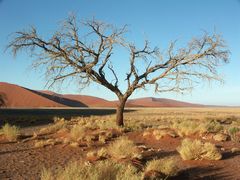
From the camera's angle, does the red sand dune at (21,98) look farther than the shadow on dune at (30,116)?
Yes

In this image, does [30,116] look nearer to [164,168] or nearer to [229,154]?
[229,154]

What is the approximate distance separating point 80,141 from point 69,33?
7.67 m

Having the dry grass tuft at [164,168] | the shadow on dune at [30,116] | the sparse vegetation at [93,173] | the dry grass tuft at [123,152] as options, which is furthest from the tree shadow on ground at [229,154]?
the shadow on dune at [30,116]

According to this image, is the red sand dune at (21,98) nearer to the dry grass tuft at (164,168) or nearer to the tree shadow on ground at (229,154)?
the tree shadow on ground at (229,154)

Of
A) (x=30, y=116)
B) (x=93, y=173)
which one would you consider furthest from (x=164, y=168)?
(x=30, y=116)

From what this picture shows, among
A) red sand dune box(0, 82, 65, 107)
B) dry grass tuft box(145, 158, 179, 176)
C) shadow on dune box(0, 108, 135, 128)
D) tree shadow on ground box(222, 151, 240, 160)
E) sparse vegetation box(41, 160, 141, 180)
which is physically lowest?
tree shadow on ground box(222, 151, 240, 160)

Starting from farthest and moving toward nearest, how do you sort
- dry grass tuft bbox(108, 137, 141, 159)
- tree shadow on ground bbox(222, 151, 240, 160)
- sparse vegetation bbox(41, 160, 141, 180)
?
tree shadow on ground bbox(222, 151, 240, 160), dry grass tuft bbox(108, 137, 141, 159), sparse vegetation bbox(41, 160, 141, 180)

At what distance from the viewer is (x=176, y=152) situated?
16031 mm

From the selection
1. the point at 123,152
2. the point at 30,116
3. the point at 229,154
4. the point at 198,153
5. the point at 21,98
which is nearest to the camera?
the point at 123,152

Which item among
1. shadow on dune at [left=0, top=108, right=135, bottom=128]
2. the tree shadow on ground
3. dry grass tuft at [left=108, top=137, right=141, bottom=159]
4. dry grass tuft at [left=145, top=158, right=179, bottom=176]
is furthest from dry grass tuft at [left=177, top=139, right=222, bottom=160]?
shadow on dune at [left=0, top=108, right=135, bottom=128]

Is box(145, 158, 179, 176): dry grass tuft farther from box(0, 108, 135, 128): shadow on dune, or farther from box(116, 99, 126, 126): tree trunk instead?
box(0, 108, 135, 128): shadow on dune

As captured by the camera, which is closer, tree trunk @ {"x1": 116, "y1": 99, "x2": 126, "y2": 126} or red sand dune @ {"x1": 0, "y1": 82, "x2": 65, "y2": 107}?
tree trunk @ {"x1": 116, "y1": 99, "x2": 126, "y2": 126}

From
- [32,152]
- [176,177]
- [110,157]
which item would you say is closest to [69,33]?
[32,152]

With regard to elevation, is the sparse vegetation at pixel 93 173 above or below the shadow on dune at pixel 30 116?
below
